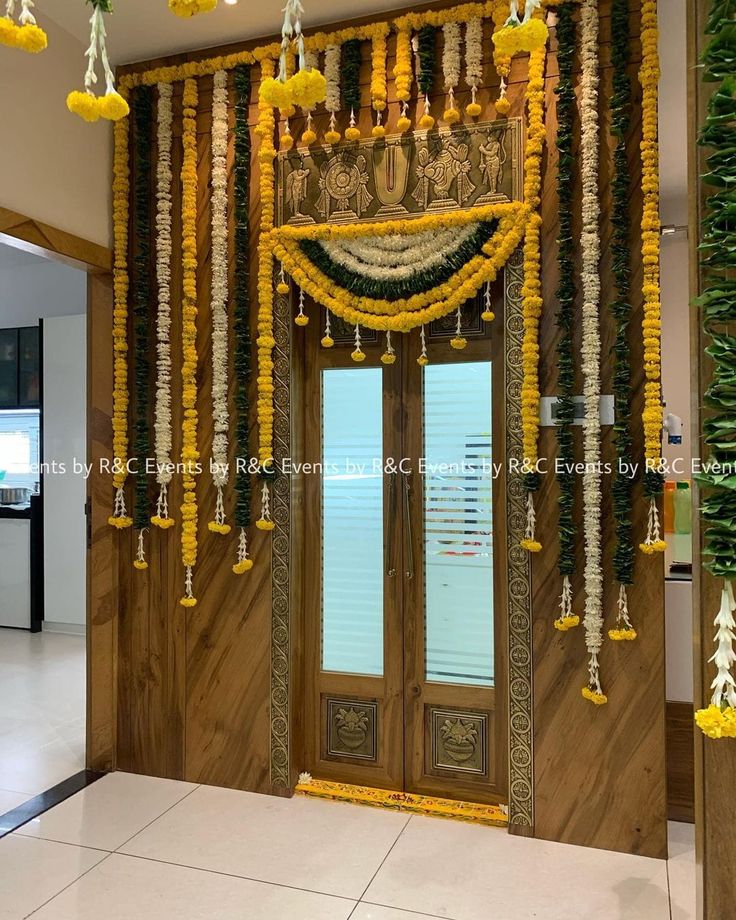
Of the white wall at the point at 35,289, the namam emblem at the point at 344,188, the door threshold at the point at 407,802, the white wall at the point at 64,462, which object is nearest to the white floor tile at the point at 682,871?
the door threshold at the point at 407,802

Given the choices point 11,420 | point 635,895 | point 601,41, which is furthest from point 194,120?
point 11,420

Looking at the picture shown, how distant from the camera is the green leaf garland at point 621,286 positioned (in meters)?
2.56

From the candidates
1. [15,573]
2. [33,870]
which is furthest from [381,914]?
[15,573]

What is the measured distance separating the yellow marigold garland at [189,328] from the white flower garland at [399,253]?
26.3 inches

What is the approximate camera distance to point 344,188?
9.67 ft

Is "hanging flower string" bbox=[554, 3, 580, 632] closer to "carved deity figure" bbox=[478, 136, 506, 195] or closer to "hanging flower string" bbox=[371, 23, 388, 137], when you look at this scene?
"carved deity figure" bbox=[478, 136, 506, 195]

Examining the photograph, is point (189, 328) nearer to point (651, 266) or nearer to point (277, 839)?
point (651, 266)

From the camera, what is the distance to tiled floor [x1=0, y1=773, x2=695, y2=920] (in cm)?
226

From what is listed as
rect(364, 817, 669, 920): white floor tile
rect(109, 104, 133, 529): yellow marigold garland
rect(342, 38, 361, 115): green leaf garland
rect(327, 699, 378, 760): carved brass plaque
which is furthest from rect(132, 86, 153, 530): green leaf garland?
rect(364, 817, 669, 920): white floor tile

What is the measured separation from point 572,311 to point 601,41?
101 centimetres

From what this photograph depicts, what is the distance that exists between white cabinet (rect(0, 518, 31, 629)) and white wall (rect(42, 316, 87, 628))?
20cm

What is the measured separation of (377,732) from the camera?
9.96 ft

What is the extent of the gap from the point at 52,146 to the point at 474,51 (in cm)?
180

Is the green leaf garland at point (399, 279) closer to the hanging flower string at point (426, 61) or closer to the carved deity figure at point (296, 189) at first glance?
the carved deity figure at point (296, 189)
